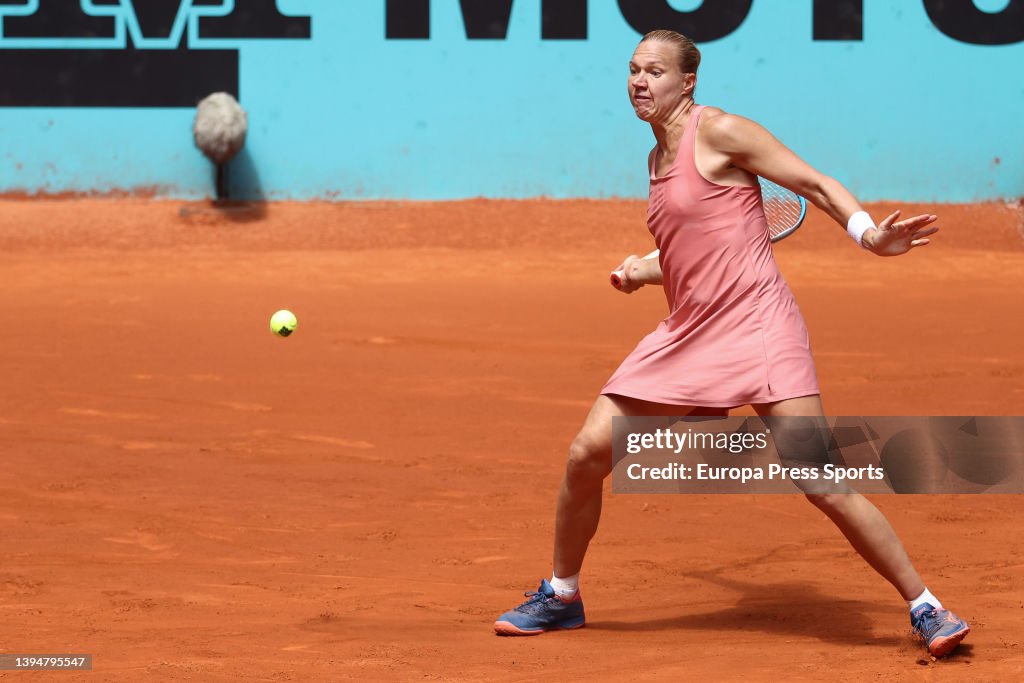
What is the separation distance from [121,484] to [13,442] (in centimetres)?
105

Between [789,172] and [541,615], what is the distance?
145cm

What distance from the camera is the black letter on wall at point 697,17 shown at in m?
15.2

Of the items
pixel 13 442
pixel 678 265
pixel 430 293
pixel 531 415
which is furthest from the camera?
pixel 430 293

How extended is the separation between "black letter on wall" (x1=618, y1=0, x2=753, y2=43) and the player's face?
37.8ft

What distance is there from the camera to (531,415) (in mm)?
7547

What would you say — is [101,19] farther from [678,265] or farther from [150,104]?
[678,265]

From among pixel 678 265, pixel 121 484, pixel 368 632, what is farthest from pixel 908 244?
pixel 121 484

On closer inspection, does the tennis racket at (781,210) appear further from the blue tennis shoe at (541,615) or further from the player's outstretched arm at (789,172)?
the blue tennis shoe at (541,615)

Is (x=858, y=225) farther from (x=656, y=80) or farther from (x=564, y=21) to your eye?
(x=564, y=21)

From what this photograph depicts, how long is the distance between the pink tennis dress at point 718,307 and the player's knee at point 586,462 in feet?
0.53

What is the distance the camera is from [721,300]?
154 inches

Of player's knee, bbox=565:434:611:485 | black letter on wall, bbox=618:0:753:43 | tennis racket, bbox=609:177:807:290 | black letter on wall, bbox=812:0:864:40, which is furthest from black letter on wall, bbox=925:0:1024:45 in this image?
player's knee, bbox=565:434:611:485

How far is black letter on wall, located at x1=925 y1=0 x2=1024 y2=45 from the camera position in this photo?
15.3 m

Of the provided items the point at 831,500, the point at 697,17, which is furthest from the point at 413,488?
the point at 697,17
